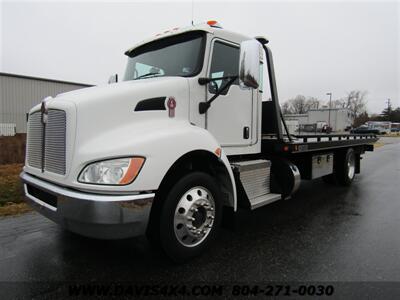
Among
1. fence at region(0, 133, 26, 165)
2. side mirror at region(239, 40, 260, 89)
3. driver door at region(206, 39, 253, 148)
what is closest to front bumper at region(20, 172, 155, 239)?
driver door at region(206, 39, 253, 148)

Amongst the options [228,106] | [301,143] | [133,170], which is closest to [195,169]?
[133,170]

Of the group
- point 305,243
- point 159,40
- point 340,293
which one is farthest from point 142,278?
point 159,40

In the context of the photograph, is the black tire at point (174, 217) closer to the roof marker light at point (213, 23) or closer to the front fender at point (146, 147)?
the front fender at point (146, 147)

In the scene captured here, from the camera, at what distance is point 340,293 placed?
267 cm

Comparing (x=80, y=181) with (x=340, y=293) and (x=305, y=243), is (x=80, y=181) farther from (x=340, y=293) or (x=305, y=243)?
(x=305, y=243)

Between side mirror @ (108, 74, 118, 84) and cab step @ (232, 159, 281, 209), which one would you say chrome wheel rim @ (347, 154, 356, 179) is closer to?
cab step @ (232, 159, 281, 209)

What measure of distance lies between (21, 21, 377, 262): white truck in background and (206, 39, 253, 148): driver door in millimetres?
14

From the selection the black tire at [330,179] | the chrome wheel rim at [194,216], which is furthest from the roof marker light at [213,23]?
the black tire at [330,179]

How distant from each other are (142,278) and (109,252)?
2.53 ft

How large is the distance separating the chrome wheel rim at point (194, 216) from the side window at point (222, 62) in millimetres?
1341

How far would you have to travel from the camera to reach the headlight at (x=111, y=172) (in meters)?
2.60

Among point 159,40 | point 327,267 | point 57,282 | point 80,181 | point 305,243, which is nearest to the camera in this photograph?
point 80,181

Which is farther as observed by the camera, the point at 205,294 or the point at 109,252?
the point at 109,252

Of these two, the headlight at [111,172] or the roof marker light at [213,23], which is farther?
the roof marker light at [213,23]
